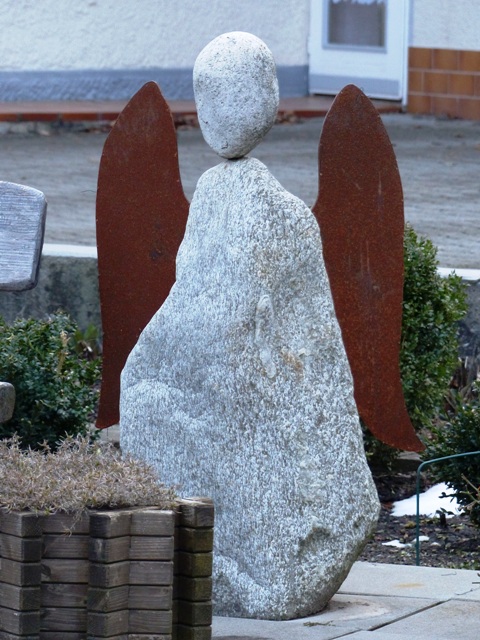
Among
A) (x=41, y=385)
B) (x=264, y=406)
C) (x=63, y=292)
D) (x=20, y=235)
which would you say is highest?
(x=20, y=235)

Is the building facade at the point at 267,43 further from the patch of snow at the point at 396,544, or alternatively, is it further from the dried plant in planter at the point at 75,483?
the dried plant in planter at the point at 75,483

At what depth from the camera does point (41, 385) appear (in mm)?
5195

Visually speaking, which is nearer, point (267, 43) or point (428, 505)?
point (428, 505)

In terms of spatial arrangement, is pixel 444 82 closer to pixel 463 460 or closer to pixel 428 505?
pixel 428 505

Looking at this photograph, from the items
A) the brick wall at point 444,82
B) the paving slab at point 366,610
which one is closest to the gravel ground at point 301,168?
the brick wall at point 444,82

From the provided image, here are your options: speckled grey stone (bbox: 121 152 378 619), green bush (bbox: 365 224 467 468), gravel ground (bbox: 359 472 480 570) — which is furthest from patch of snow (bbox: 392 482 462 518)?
speckled grey stone (bbox: 121 152 378 619)

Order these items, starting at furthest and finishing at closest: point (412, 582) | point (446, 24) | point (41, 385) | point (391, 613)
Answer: point (446, 24)
point (41, 385)
point (412, 582)
point (391, 613)

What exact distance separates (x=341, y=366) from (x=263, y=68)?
87 cm

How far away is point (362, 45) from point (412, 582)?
994 cm

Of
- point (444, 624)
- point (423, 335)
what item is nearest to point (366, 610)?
point (444, 624)

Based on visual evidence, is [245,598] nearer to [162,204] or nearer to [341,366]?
[341,366]

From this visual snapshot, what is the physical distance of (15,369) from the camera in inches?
203

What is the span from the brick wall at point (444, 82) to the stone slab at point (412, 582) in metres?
8.94

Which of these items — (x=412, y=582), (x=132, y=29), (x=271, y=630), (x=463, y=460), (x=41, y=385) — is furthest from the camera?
(x=132, y=29)
